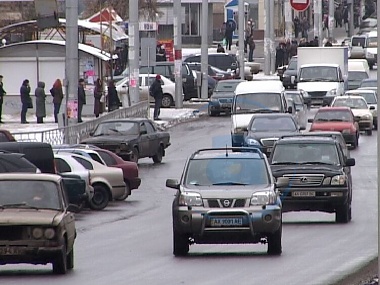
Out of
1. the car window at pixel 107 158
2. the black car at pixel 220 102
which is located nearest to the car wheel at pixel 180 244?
the car window at pixel 107 158

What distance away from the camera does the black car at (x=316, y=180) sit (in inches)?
962

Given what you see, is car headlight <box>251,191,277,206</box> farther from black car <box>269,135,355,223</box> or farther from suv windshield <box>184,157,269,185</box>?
black car <box>269,135,355,223</box>

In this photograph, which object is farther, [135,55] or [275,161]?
[135,55]

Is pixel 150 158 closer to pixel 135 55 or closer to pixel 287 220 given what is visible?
pixel 135 55

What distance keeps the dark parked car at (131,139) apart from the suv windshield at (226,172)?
1604cm

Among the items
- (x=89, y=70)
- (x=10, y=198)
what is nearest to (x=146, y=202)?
(x=10, y=198)

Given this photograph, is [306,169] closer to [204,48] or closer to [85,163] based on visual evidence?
[85,163]

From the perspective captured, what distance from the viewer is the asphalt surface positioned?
17344 millimetres

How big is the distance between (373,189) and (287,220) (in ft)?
21.3

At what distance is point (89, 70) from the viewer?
53.6 metres

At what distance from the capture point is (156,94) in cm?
5247

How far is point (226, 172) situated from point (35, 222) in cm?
402

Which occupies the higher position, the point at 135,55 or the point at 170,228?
the point at 135,55

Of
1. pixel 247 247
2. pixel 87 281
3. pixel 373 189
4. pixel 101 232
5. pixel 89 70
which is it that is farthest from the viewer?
pixel 89 70
